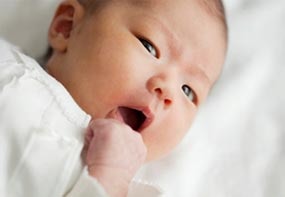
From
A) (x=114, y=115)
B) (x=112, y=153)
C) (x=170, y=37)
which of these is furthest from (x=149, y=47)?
(x=112, y=153)

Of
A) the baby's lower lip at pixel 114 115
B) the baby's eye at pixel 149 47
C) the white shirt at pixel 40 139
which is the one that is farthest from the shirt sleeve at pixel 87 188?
the baby's eye at pixel 149 47

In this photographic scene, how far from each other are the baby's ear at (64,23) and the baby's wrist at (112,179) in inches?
12.1

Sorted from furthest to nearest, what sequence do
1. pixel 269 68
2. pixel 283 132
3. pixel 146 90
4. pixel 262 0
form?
pixel 262 0, pixel 269 68, pixel 283 132, pixel 146 90

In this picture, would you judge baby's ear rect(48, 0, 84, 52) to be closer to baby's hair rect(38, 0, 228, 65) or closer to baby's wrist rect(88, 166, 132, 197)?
baby's hair rect(38, 0, 228, 65)

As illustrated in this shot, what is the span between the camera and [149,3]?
1.20 meters

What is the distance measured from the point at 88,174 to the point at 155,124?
8.2 inches

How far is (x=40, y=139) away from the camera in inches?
37.8

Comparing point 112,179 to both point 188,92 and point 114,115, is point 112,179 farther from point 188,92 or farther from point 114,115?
point 188,92

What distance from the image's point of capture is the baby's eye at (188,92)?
3.97ft

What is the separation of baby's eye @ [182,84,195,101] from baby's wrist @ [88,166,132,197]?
10.7 inches

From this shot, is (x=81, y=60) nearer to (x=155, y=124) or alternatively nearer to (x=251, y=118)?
(x=155, y=124)

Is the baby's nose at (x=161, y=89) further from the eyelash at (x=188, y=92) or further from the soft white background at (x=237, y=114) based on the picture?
the soft white background at (x=237, y=114)

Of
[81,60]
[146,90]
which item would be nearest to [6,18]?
[81,60]

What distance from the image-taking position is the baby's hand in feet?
3.18
